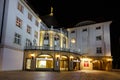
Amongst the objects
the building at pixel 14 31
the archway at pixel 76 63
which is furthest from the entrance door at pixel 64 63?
the building at pixel 14 31

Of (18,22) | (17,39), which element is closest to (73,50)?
(17,39)

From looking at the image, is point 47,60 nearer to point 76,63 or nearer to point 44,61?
point 44,61

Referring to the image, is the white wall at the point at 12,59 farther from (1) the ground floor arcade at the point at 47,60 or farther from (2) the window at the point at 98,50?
(2) the window at the point at 98,50

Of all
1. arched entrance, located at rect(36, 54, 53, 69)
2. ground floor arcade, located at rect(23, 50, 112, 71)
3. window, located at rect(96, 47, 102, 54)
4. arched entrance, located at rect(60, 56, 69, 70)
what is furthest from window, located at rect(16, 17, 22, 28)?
window, located at rect(96, 47, 102, 54)

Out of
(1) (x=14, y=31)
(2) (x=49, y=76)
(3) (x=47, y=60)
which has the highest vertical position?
(1) (x=14, y=31)

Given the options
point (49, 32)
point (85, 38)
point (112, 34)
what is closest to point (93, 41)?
point (85, 38)

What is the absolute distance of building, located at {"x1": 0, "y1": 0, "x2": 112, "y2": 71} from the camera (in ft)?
72.9

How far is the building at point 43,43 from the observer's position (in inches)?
875

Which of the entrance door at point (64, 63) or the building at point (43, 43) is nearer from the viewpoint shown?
the building at point (43, 43)

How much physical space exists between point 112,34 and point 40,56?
20.6 metres

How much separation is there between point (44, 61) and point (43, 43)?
743 cm

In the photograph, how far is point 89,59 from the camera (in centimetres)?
3666

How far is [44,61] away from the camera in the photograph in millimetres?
27391

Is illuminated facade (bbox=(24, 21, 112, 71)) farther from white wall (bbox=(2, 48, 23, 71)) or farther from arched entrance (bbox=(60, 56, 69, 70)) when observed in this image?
white wall (bbox=(2, 48, 23, 71))
